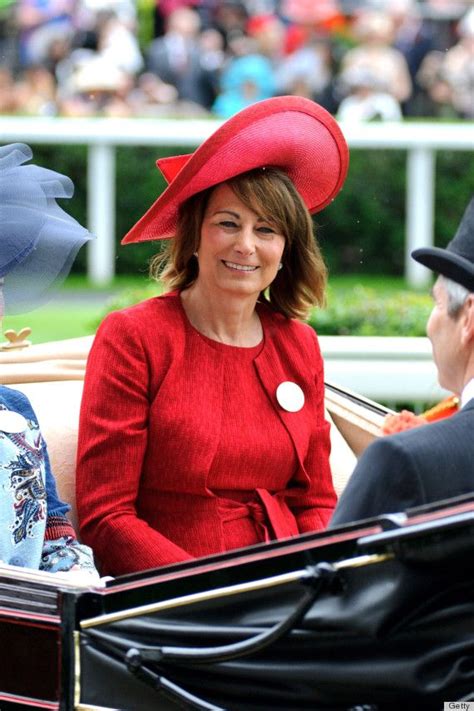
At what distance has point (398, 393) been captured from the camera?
527 cm

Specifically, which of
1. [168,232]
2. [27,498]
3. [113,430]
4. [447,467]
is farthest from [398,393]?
[447,467]

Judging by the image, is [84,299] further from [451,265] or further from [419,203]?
[451,265]

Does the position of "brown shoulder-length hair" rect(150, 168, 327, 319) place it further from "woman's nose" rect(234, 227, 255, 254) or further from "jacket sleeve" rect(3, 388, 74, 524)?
"jacket sleeve" rect(3, 388, 74, 524)

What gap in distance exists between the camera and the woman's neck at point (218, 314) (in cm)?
326

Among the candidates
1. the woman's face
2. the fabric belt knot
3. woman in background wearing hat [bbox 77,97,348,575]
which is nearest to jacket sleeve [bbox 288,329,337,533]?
woman in background wearing hat [bbox 77,97,348,575]

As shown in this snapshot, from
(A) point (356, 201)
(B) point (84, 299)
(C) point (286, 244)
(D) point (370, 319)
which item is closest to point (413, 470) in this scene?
(C) point (286, 244)

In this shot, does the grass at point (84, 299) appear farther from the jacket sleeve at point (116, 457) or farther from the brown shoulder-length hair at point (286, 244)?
the jacket sleeve at point (116, 457)

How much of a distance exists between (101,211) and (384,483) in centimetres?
933

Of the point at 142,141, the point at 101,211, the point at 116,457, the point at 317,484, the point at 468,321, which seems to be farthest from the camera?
the point at 142,141

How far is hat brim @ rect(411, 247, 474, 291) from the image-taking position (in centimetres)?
244

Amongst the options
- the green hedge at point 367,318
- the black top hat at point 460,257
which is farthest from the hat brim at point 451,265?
the green hedge at point 367,318

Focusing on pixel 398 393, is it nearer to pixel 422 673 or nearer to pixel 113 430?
pixel 113 430

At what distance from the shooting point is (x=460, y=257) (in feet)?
8.11

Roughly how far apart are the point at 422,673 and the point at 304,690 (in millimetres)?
194
